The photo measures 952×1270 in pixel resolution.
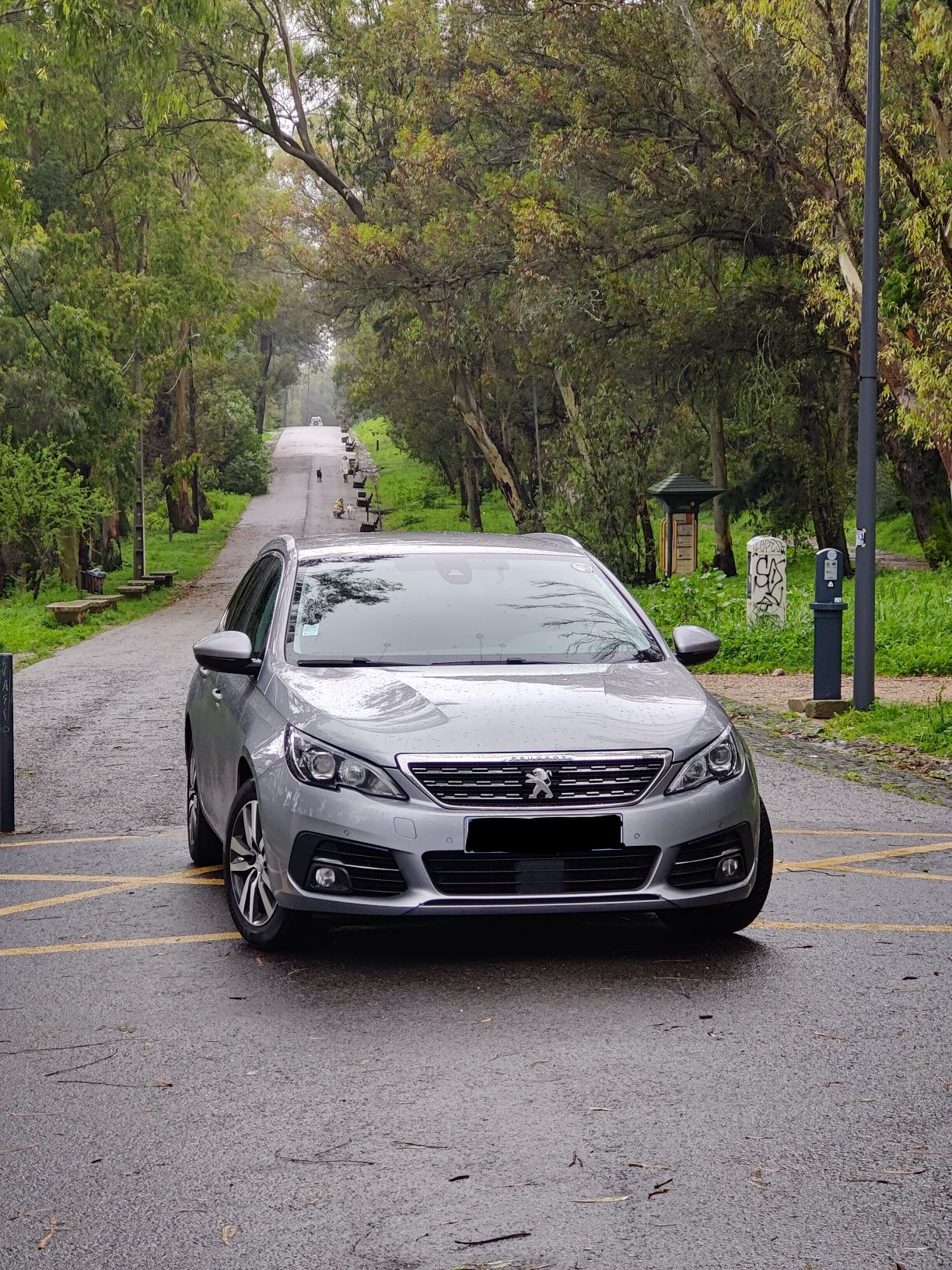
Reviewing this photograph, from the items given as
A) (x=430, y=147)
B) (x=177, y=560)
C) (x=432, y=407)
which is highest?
(x=430, y=147)

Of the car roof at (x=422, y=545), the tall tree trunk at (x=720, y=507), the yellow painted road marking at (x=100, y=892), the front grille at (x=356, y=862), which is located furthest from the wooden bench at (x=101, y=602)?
the front grille at (x=356, y=862)

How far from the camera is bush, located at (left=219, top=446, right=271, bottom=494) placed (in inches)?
3105

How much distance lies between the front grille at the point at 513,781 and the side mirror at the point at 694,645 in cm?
143

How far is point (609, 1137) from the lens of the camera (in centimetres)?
430

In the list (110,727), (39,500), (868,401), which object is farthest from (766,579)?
(39,500)

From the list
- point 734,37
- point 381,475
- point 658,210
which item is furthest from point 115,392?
point 381,475

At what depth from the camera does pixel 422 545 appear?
784 centimetres

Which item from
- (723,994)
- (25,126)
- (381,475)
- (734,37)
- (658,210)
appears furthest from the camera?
(381,475)

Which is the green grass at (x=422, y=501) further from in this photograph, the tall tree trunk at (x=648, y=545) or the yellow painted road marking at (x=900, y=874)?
the yellow painted road marking at (x=900, y=874)

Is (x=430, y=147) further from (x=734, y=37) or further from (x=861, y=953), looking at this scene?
(x=861, y=953)

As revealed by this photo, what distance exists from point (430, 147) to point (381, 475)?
5533cm

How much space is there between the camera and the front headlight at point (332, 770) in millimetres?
5859

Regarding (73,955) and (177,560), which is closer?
(73,955)

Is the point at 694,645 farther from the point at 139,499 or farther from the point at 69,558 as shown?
the point at 139,499
